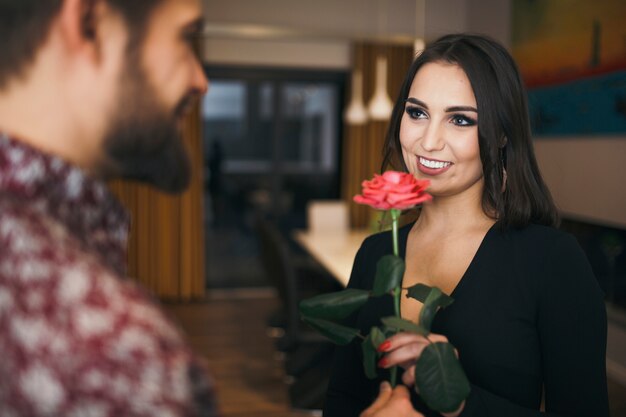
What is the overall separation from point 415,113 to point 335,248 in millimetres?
3006

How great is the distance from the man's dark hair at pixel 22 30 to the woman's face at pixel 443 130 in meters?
0.72

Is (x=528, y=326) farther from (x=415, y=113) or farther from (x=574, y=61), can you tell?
(x=574, y=61)

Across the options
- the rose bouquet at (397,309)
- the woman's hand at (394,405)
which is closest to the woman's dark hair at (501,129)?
the rose bouquet at (397,309)

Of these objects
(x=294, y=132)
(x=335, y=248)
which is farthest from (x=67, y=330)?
(x=294, y=132)

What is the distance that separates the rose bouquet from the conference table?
2135mm

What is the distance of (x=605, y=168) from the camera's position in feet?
12.3

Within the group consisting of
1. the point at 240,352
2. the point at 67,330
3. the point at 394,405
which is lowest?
the point at 240,352

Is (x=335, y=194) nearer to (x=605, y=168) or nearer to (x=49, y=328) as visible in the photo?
(x=605, y=168)

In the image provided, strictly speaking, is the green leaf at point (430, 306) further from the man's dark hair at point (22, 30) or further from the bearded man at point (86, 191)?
the man's dark hair at point (22, 30)

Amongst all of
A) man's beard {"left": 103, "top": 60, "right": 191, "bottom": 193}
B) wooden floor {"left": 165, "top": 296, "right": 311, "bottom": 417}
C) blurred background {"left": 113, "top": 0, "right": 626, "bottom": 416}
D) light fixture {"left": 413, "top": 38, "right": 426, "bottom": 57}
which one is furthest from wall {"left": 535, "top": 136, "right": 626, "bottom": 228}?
man's beard {"left": 103, "top": 60, "right": 191, "bottom": 193}

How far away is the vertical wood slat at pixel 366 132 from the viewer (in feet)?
19.0

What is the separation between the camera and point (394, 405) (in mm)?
912

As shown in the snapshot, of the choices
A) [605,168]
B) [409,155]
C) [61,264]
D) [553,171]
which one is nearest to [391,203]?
[409,155]

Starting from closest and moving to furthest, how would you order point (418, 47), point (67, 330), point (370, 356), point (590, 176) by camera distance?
point (67, 330)
point (370, 356)
point (418, 47)
point (590, 176)
